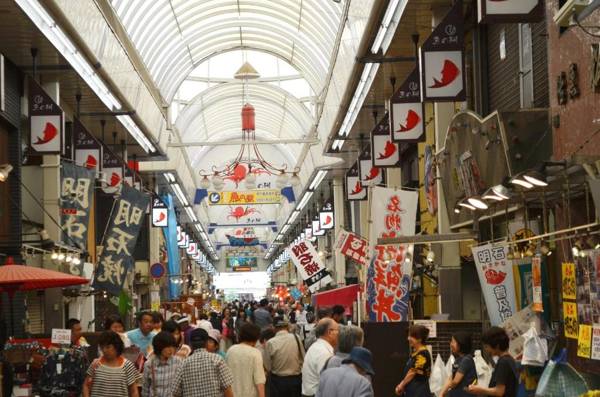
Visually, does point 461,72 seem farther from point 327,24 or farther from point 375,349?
point 327,24

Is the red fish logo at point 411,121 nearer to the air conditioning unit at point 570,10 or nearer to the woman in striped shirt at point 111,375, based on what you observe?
the woman in striped shirt at point 111,375

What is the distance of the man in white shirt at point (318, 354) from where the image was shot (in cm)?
1192

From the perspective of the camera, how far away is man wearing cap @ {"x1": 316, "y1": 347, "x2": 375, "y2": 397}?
870 cm

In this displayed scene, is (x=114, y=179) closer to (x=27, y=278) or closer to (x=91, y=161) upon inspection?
(x=91, y=161)

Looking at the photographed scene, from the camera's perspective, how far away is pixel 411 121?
1914cm

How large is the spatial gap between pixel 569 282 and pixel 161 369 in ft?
13.1

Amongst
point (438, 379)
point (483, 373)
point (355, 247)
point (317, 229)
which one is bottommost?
point (438, 379)

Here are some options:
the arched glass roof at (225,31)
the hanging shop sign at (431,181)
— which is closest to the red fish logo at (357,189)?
the arched glass roof at (225,31)

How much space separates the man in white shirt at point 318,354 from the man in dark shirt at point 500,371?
194 cm

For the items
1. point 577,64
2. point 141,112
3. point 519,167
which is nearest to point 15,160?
point 141,112

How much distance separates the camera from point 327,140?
101ft

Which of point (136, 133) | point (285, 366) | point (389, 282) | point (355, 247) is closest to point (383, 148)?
point (355, 247)

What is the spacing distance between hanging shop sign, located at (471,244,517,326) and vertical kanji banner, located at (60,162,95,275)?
391 inches

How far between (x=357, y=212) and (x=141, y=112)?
9.32m
